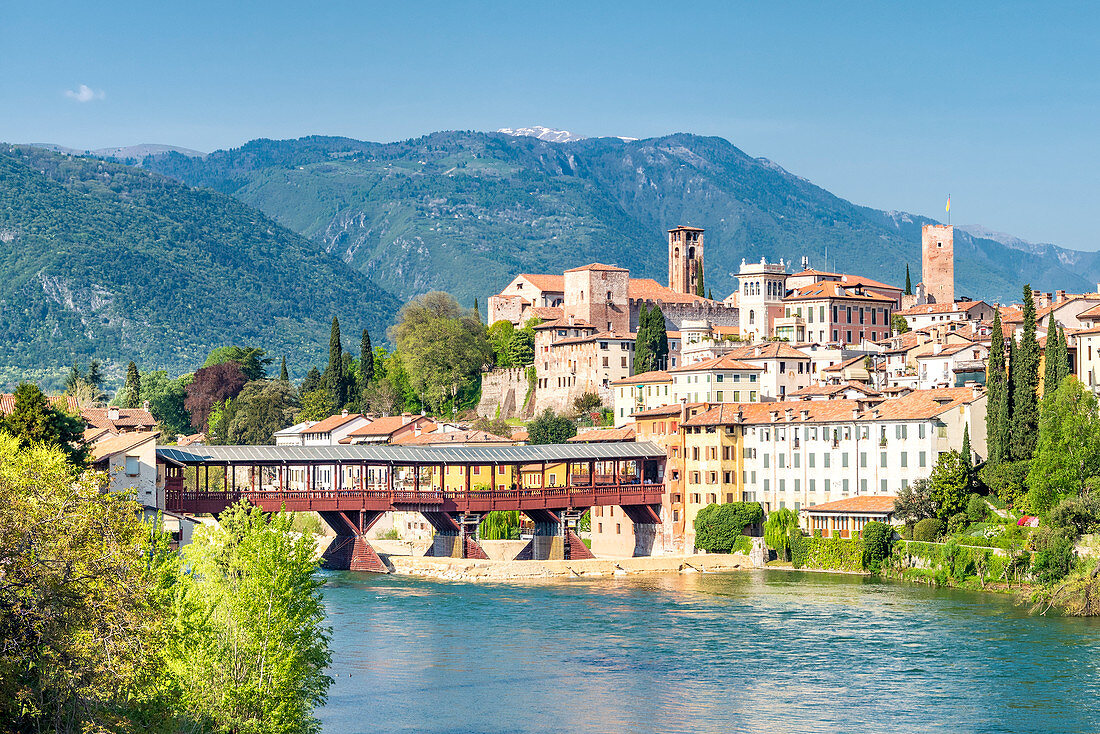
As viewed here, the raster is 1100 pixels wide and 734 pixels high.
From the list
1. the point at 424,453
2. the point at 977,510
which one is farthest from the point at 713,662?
the point at 424,453

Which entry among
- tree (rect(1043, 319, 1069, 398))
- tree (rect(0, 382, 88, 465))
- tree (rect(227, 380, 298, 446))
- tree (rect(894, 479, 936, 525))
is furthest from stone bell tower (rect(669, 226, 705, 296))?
tree (rect(0, 382, 88, 465))

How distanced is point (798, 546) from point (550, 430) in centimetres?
3713

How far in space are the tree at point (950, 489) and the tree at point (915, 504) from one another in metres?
0.30

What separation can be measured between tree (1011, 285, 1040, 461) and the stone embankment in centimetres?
1513

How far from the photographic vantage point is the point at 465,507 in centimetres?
8281

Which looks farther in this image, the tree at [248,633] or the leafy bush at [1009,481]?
the leafy bush at [1009,481]

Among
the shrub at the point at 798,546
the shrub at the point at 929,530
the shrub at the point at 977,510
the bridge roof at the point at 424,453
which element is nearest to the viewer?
the shrub at the point at 977,510

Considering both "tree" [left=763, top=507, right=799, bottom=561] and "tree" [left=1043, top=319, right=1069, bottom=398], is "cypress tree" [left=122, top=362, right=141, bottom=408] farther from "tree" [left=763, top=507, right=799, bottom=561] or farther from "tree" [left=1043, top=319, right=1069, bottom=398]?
"tree" [left=1043, top=319, right=1069, bottom=398]

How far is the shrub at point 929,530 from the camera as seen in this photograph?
227 ft

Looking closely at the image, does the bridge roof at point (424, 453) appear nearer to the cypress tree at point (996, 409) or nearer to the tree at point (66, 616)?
the cypress tree at point (996, 409)

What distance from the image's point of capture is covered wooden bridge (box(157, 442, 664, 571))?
79312 millimetres

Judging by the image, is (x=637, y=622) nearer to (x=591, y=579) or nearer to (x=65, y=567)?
(x=591, y=579)

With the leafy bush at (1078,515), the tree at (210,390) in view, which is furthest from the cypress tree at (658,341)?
the leafy bush at (1078,515)

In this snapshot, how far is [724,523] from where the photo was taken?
81125mm
